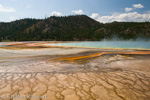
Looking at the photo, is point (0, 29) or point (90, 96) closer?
point (90, 96)

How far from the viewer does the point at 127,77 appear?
3.76 metres

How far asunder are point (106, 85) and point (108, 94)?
19.3 inches

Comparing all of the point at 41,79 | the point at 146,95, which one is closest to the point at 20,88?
the point at 41,79

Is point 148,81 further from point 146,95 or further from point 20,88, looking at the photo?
point 20,88

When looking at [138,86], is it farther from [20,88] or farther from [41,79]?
[20,88]

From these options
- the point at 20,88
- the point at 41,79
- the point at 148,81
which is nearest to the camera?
the point at 20,88

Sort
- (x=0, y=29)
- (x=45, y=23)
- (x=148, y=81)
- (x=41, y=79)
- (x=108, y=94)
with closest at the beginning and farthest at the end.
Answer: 1. (x=108, y=94)
2. (x=148, y=81)
3. (x=41, y=79)
4. (x=45, y=23)
5. (x=0, y=29)

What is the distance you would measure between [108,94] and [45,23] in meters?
105

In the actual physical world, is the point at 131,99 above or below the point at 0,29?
below

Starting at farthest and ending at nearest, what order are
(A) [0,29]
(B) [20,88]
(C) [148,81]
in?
(A) [0,29] < (C) [148,81] < (B) [20,88]

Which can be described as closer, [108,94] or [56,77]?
[108,94]

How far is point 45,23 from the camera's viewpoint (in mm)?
98812

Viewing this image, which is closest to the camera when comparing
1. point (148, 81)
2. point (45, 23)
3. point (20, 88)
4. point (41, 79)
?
point (20, 88)

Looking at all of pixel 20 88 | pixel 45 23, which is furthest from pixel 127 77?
pixel 45 23
